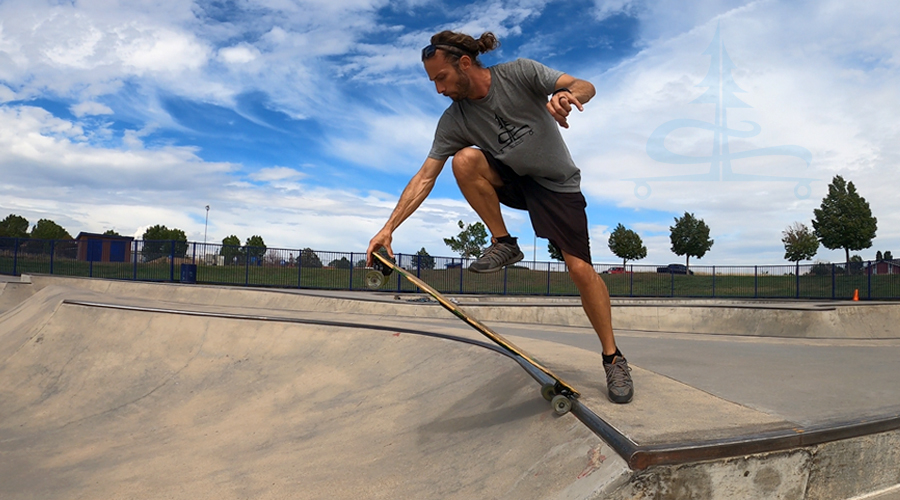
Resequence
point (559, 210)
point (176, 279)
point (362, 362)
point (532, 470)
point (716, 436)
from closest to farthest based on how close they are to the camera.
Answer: point (716, 436) < point (532, 470) < point (559, 210) < point (362, 362) < point (176, 279)

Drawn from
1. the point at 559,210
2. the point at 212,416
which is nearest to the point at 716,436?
the point at 559,210

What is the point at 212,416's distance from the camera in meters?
4.63

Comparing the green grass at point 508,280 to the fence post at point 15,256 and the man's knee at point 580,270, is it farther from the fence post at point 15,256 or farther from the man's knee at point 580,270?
the man's knee at point 580,270

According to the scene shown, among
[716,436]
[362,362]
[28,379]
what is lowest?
[28,379]

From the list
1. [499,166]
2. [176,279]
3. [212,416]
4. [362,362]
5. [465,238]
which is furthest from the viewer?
[465,238]

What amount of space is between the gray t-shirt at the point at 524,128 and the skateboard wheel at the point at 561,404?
1030 millimetres

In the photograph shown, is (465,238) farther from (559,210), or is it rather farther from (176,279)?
(559,210)

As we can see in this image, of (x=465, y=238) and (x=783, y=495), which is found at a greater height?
(x=465, y=238)

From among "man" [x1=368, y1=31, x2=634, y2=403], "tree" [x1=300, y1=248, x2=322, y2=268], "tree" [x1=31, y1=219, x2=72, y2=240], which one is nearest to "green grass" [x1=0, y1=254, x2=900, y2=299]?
"tree" [x1=300, y1=248, x2=322, y2=268]

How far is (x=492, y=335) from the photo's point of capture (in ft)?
8.57

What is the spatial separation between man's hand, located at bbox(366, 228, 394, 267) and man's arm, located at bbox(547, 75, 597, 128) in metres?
1.10

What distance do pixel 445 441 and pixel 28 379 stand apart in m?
6.16

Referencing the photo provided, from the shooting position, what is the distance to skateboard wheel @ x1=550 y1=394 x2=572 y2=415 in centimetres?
233

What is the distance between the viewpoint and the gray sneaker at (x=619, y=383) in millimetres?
2416
